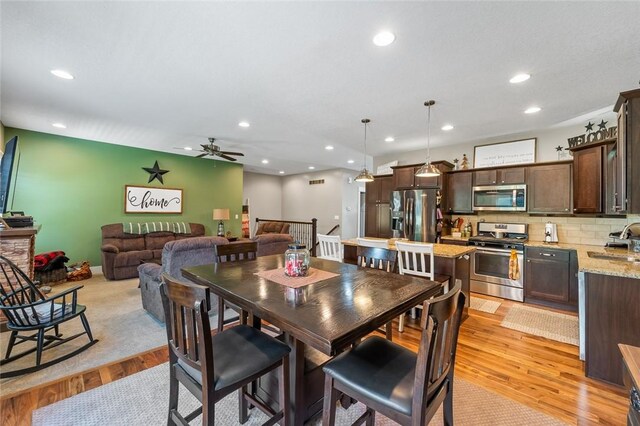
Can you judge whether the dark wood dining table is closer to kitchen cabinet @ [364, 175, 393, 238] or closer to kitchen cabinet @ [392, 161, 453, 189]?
kitchen cabinet @ [392, 161, 453, 189]

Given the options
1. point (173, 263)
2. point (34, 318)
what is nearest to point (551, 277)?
point (173, 263)

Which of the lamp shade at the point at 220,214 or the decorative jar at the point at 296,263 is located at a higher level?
the lamp shade at the point at 220,214

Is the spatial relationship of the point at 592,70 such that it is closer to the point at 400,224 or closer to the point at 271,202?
the point at 400,224

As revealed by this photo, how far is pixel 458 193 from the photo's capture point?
16.6 ft

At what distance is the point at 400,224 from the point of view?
526cm

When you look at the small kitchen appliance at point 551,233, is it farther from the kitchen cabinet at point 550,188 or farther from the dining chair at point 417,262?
the dining chair at point 417,262

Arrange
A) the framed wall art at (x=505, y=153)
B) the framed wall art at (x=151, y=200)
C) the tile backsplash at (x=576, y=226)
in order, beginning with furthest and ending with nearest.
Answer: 1. the framed wall art at (x=151, y=200)
2. the framed wall art at (x=505, y=153)
3. the tile backsplash at (x=576, y=226)

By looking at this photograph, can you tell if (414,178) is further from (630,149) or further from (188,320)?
(188,320)

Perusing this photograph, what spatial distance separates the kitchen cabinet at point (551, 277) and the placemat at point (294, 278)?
3664mm

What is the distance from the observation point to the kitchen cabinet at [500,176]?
450cm

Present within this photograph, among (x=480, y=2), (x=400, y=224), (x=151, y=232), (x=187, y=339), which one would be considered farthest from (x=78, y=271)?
(x=480, y=2)

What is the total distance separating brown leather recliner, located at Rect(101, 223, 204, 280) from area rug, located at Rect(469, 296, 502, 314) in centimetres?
578

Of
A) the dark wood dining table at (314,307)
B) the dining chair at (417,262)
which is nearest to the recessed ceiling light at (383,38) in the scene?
the dark wood dining table at (314,307)

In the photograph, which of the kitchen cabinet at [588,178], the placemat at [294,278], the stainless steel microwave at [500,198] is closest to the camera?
the placemat at [294,278]
